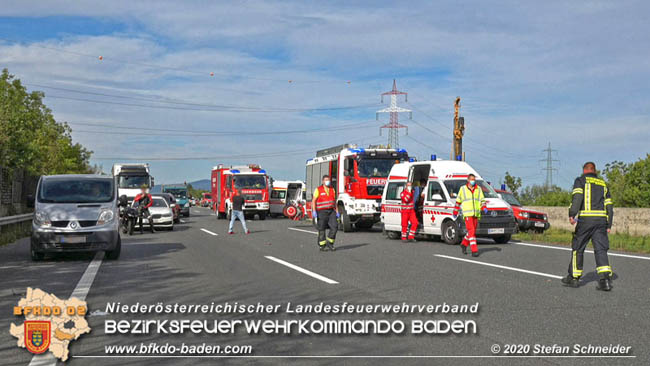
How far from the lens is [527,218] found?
2386cm

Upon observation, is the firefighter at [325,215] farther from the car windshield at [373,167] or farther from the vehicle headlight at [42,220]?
the car windshield at [373,167]

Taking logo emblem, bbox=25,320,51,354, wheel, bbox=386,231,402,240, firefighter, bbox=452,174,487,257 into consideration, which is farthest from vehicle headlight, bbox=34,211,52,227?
wheel, bbox=386,231,402,240

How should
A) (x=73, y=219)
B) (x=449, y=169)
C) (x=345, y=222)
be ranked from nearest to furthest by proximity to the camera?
(x=73, y=219) < (x=449, y=169) < (x=345, y=222)

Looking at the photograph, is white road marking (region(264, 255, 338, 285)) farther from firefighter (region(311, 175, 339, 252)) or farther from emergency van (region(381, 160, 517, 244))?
emergency van (region(381, 160, 517, 244))

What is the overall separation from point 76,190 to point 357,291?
27.1 ft

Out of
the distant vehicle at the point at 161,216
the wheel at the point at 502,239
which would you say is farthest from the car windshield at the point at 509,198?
the distant vehicle at the point at 161,216

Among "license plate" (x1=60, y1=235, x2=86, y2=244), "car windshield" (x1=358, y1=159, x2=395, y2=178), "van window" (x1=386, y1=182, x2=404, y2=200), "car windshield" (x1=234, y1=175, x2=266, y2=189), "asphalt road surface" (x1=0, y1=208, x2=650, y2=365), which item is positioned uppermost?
"car windshield" (x1=358, y1=159, x2=395, y2=178)

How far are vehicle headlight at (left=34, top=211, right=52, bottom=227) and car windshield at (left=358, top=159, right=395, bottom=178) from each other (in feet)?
43.8

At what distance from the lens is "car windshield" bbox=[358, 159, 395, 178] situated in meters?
25.1

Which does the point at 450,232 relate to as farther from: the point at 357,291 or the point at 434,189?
the point at 357,291

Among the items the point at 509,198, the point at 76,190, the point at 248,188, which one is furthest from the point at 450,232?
the point at 248,188

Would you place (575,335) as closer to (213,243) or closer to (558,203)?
(213,243)

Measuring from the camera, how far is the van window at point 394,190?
2133 centimetres

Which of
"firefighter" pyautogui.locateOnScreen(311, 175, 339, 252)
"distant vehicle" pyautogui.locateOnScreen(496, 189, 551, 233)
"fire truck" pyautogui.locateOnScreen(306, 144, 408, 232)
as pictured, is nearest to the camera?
"firefighter" pyautogui.locateOnScreen(311, 175, 339, 252)
